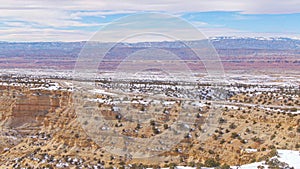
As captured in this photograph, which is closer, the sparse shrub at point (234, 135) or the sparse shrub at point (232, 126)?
the sparse shrub at point (234, 135)

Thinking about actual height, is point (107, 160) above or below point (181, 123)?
below

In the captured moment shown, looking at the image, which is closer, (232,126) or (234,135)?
(234,135)

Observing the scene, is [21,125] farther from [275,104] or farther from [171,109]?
[275,104]

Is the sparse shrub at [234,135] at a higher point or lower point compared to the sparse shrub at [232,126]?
lower

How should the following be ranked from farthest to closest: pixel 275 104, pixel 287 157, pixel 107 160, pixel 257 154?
→ pixel 275 104
pixel 107 160
pixel 257 154
pixel 287 157

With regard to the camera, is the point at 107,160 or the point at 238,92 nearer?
the point at 107,160

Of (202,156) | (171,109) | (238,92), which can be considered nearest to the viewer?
(202,156)

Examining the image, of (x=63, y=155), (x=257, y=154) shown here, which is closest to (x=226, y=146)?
(x=257, y=154)

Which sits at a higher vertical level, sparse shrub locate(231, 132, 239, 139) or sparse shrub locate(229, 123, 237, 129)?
sparse shrub locate(229, 123, 237, 129)

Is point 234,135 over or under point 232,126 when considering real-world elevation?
under

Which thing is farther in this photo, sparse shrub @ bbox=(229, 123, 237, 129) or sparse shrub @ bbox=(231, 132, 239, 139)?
sparse shrub @ bbox=(229, 123, 237, 129)
